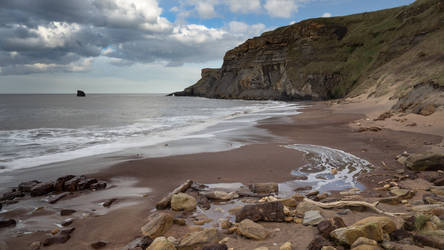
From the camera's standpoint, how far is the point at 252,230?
2.99 m

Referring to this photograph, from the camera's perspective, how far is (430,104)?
12.0 metres

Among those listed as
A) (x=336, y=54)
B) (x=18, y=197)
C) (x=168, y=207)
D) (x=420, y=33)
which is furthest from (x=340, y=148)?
(x=336, y=54)

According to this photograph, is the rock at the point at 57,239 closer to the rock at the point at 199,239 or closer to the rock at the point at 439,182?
the rock at the point at 199,239

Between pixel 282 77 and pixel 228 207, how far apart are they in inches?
2795

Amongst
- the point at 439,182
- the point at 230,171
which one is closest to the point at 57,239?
the point at 230,171

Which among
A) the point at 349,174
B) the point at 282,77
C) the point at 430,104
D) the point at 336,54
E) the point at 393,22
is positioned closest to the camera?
the point at 349,174

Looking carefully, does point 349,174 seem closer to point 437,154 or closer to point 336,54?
point 437,154

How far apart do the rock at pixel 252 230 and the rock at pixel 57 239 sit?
90.3 inches

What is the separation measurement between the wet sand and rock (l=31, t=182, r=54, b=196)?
1144mm

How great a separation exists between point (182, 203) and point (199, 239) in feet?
4.16

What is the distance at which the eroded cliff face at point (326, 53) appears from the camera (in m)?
40.1

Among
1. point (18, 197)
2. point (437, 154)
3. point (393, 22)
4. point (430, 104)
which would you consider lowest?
point (18, 197)

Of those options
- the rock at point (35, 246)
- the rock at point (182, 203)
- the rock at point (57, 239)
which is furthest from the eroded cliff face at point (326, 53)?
the rock at point (35, 246)

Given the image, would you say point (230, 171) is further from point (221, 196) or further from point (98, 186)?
point (98, 186)
